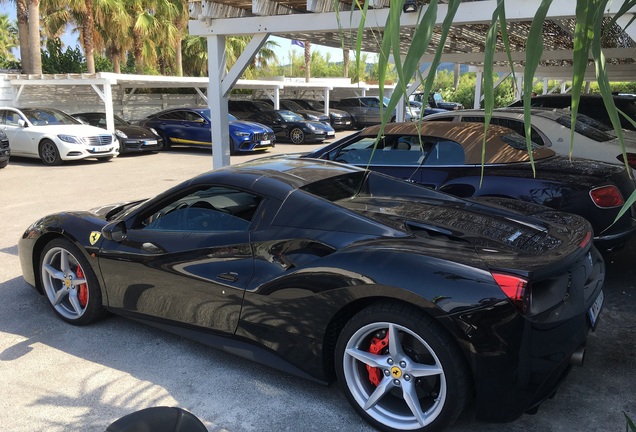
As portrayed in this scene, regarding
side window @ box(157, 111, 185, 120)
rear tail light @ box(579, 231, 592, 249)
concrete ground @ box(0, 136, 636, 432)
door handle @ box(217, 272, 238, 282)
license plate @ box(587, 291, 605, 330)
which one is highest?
side window @ box(157, 111, 185, 120)

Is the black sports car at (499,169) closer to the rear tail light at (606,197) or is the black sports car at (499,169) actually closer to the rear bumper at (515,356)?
the rear tail light at (606,197)

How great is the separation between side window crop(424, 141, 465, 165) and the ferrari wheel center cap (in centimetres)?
300

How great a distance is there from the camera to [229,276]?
10.8ft

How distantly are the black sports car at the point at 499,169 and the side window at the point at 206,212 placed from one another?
145 cm

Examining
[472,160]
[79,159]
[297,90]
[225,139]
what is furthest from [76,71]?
[472,160]

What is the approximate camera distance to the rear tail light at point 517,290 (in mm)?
2508

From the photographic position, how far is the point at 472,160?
5.32m

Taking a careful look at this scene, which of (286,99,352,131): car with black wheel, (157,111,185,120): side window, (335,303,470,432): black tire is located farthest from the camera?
(286,99,352,131): car with black wheel

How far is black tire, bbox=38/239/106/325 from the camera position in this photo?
4.09m

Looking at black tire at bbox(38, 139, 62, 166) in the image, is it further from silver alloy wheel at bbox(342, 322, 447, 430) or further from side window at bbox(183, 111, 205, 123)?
silver alloy wheel at bbox(342, 322, 447, 430)

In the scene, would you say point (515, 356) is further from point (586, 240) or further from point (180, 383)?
point (180, 383)

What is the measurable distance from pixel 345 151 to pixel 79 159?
38.2 ft

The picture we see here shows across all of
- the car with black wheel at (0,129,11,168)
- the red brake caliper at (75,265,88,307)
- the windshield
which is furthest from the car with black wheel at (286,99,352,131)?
the red brake caliper at (75,265,88,307)

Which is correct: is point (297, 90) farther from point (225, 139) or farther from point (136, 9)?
point (225, 139)
